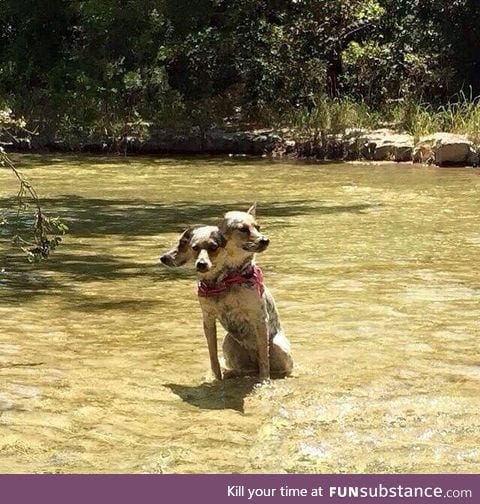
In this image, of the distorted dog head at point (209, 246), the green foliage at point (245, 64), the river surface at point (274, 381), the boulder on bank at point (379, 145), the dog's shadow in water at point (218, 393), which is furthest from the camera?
the green foliage at point (245, 64)

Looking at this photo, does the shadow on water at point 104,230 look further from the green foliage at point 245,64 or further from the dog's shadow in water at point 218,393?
the green foliage at point 245,64

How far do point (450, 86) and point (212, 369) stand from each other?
69.6 ft

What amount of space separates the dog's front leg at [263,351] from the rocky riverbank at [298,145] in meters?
16.0

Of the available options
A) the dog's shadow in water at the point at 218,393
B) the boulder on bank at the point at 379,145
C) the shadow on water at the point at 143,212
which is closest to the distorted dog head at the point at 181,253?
the dog's shadow in water at the point at 218,393

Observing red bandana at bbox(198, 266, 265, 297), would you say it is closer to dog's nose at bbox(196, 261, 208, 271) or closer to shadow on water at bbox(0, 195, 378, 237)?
dog's nose at bbox(196, 261, 208, 271)

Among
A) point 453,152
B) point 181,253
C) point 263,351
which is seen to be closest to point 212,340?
point 263,351

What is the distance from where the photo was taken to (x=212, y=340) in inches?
233

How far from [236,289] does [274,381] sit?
756 mm

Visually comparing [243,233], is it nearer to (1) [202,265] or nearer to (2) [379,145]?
(1) [202,265]

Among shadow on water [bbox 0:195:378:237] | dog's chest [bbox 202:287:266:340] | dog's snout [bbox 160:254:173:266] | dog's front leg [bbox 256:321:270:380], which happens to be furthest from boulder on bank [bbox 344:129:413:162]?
dog's snout [bbox 160:254:173:266]

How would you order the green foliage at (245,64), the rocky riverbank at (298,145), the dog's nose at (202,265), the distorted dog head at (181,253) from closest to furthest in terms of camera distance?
the dog's nose at (202,265)
the distorted dog head at (181,253)
the rocky riverbank at (298,145)
the green foliage at (245,64)

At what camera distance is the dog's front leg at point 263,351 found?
19.1 ft

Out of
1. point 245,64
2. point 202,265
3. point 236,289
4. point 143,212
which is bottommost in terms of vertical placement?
point 143,212

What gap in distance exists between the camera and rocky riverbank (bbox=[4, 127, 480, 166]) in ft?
70.6
